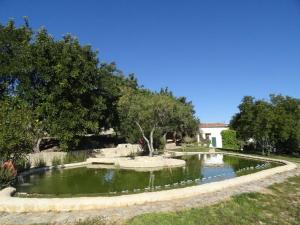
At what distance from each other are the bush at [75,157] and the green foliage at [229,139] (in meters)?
22.4

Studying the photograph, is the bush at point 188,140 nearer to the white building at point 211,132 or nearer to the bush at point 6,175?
the white building at point 211,132

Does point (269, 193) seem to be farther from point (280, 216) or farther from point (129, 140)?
point (129, 140)

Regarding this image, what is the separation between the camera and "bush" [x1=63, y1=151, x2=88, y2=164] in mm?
28803

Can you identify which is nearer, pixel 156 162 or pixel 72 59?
pixel 156 162

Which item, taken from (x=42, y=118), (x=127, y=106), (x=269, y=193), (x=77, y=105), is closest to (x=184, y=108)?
(x=127, y=106)

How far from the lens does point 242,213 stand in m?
11.5

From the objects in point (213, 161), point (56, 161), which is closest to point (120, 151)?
point (56, 161)

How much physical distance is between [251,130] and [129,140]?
47.4ft

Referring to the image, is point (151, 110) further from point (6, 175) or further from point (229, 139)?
point (229, 139)

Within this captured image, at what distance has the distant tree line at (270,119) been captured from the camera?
30836mm

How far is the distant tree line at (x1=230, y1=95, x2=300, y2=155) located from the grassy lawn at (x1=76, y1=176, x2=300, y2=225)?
17383 millimetres

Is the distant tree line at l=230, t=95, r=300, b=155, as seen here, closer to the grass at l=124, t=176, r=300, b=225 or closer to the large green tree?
the large green tree

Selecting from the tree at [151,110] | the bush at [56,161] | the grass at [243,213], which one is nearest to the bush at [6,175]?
the grass at [243,213]

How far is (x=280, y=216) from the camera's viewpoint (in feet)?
38.1
